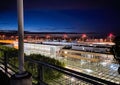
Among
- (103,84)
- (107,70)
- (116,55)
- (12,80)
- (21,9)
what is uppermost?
(21,9)

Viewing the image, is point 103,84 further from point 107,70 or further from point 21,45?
point 107,70

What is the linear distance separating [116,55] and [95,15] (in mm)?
61639

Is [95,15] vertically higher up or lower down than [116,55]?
higher up

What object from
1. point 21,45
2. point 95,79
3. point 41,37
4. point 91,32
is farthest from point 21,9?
point 41,37

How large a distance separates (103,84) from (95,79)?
0.16 meters

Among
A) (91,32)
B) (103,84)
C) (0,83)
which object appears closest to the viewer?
(103,84)

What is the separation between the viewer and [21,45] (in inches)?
135

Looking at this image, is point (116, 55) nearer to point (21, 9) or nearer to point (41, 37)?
point (21, 9)

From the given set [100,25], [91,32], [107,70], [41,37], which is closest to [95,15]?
[100,25]

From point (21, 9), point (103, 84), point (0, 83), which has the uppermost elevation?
point (21, 9)

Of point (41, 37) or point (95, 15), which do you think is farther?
point (41, 37)

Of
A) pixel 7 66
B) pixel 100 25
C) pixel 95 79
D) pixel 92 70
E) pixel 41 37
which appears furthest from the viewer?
pixel 41 37

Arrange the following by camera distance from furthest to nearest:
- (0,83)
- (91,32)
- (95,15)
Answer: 1. (91,32)
2. (95,15)
3. (0,83)

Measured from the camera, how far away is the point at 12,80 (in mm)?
3438
